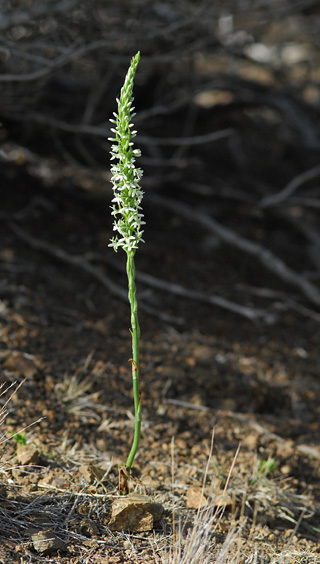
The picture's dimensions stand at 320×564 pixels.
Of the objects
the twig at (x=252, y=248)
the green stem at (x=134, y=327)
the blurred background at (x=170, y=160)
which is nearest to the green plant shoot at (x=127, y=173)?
the green stem at (x=134, y=327)

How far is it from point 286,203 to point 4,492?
315 centimetres

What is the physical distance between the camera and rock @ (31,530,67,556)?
75.0 inches

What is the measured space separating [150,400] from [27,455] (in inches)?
35.2

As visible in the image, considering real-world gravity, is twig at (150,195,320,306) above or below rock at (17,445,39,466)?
above

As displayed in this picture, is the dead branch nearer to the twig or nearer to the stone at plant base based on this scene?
the twig

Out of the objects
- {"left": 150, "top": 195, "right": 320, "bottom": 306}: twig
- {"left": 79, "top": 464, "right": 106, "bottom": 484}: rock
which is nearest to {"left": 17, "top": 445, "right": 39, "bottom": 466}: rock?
{"left": 79, "top": 464, "right": 106, "bottom": 484}: rock

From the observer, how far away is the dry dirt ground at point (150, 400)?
2123 mm

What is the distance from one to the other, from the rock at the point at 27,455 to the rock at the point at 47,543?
0.38 meters

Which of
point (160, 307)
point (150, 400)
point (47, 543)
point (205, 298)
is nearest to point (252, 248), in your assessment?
point (205, 298)

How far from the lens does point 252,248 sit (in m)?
4.20

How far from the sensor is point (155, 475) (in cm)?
252

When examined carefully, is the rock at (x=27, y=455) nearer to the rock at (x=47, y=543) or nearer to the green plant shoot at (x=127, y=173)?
the rock at (x=47, y=543)

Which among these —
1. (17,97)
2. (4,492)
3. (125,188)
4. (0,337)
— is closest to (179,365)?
(0,337)

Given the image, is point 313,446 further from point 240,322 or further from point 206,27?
point 206,27
